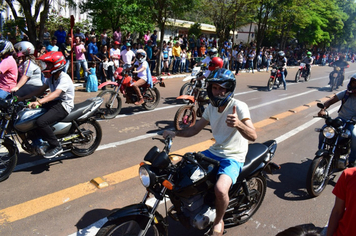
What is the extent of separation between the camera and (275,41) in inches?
1677

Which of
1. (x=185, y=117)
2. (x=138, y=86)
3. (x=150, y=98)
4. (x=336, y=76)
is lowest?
(x=185, y=117)

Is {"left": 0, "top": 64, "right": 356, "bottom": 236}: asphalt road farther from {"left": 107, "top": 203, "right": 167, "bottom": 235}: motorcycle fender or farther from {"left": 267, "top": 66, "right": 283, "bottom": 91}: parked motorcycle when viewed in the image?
{"left": 267, "top": 66, "right": 283, "bottom": 91}: parked motorcycle

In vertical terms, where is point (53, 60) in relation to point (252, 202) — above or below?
above

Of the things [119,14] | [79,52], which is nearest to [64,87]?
[79,52]

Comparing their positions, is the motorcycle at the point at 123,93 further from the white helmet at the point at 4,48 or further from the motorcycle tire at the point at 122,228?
the motorcycle tire at the point at 122,228

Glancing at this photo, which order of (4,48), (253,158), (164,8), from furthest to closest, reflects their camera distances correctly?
(164,8), (4,48), (253,158)

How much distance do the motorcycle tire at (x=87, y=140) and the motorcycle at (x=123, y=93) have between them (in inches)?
90.1

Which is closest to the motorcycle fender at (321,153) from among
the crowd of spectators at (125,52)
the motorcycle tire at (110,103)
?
the motorcycle tire at (110,103)

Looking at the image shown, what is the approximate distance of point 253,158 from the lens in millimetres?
3639

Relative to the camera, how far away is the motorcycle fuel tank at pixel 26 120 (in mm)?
4598

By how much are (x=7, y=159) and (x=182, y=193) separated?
125 inches

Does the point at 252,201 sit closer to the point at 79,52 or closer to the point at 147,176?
the point at 147,176

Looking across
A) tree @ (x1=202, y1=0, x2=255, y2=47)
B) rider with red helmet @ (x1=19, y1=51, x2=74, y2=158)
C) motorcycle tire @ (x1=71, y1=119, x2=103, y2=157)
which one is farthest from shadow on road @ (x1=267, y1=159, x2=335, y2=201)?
tree @ (x1=202, y1=0, x2=255, y2=47)

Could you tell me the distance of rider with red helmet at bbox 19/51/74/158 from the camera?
15.7 ft
